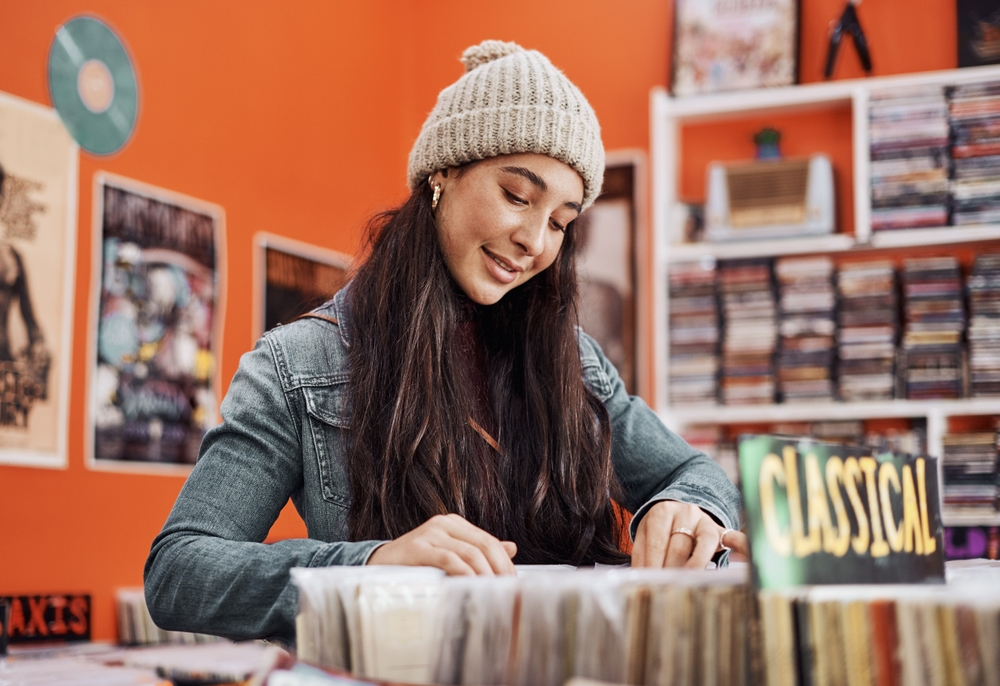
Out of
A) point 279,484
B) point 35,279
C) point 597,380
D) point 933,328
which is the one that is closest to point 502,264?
point 597,380

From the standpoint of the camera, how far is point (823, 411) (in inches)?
130

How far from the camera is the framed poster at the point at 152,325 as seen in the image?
274cm

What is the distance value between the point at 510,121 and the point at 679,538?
59 centimetres

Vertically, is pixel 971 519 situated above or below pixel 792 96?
below

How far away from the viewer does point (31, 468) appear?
2535 millimetres

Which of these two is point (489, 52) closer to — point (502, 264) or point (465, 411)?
point (502, 264)

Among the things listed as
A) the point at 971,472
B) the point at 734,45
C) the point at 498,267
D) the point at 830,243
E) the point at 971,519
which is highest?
the point at 734,45

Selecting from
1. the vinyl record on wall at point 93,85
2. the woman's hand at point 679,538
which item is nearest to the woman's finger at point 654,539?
the woman's hand at point 679,538

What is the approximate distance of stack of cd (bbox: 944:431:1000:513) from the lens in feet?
10.2

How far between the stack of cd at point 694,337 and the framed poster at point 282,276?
1103 millimetres

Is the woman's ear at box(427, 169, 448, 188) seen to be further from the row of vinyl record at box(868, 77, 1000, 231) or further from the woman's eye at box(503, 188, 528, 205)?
the row of vinyl record at box(868, 77, 1000, 231)

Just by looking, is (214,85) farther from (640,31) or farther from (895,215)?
(895,215)

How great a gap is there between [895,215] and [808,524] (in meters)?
2.90

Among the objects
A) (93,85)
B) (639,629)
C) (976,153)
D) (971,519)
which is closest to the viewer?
(639,629)
